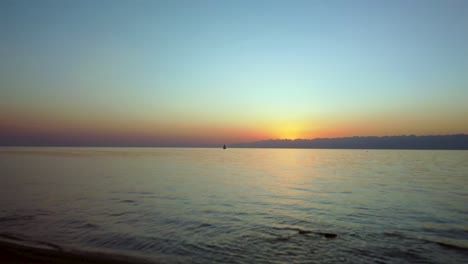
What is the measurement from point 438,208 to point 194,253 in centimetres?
2062

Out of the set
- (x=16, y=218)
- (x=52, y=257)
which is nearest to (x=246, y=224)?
(x=52, y=257)

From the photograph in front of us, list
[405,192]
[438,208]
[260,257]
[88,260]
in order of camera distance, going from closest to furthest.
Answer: [88,260], [260,257], [438,208], [405,192]

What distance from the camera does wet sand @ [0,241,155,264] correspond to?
39.5ft

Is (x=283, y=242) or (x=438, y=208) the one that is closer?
(x=283, y=242)

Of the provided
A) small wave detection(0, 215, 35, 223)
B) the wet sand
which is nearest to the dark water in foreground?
small wave detection(0, 215, 35, 223)

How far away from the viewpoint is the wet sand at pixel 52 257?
39.5 ft

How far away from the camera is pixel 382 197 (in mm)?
30172

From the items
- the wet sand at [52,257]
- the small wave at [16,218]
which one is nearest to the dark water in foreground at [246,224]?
the small wave at [16,218]

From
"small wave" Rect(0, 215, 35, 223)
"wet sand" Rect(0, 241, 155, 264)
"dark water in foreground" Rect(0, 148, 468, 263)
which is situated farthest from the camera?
"small wave" Rect(0, 215, 35, 223)

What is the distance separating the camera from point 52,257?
12477 mm

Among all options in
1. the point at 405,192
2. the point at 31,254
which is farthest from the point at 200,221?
the point at 405,192

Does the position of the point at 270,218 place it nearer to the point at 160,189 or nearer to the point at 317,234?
the point at 317,234

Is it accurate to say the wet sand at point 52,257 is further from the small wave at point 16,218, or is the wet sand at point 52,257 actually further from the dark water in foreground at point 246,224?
the small wave at point 16,218

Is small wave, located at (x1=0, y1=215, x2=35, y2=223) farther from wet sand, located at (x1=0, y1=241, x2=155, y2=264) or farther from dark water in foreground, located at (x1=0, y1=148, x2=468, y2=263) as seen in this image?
wet sand, located at (x1=0, y1=241, x2=155, y2=264)
